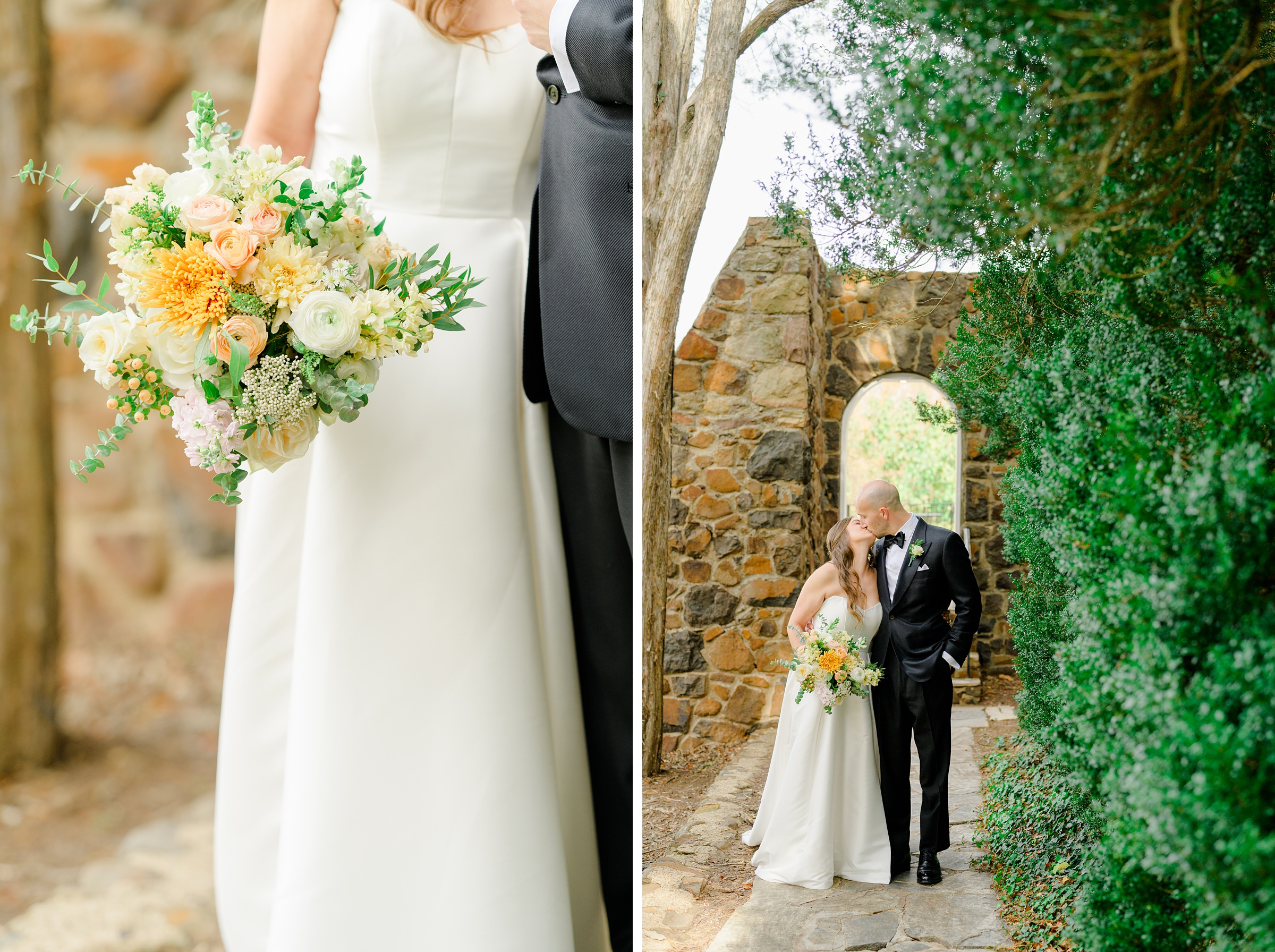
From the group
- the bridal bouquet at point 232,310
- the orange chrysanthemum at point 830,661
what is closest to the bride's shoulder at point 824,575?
the orange chrysanthemum at point 830,661

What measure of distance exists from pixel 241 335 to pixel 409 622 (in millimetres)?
475

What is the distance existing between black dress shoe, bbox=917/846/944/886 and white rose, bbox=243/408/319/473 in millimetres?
1095

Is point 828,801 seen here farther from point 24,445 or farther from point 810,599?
point 24,445

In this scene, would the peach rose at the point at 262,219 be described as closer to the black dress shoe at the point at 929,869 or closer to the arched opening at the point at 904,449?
the arched opening at the point at 904,449

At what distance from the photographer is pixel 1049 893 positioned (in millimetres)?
1192

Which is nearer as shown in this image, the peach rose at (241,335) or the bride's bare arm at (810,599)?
the peach rose at (241,335)

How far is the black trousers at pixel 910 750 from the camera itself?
1.31 m

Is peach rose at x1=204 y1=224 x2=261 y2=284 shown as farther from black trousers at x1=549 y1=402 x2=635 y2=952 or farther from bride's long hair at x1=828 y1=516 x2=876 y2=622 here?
bride's long hair at x1=828 y1=516 x2=876 y2=622

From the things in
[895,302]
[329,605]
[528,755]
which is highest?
[895,302]

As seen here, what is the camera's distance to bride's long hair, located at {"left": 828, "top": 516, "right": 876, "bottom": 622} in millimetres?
1347

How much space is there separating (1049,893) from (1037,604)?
15.8 inches

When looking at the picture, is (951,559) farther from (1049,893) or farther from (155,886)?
(155,886)

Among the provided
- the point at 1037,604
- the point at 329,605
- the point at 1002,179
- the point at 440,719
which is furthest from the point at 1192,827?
the point at 329,605

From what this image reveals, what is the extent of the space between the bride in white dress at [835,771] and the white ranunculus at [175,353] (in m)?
0.95
